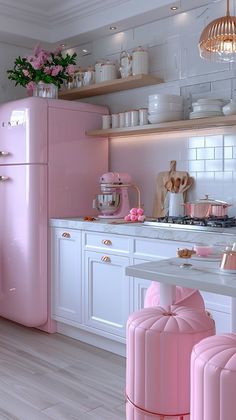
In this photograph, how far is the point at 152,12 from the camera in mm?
3631

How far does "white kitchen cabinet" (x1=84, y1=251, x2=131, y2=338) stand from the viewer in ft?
10.8

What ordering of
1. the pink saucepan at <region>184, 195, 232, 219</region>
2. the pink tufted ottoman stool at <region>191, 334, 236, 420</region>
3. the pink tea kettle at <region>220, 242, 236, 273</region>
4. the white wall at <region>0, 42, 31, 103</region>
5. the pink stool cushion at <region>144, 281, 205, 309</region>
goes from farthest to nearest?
the white wall at <region>0, 42, 31, 103</region> < the pink saucepan at <region>184, 195, 232, 219</region> < the pink stool cushion at <region>144, 281, 205, 309</region> < the pink tea kettle at <region>220, 242, 236, 273</region> < the pink tufted ottoman stool at <region>191, 334, 236, 420</region>

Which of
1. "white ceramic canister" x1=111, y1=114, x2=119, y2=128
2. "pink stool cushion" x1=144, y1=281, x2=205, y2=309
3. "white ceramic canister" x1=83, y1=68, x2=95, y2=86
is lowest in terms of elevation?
"pink stool cushion" x1=144, y1=281, x2=205, y2=309

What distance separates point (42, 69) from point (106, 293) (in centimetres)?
190

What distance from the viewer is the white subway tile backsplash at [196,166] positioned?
11.7ft

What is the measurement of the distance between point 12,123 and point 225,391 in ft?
9.83

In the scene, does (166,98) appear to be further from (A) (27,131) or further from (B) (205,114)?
(A) (27,131)

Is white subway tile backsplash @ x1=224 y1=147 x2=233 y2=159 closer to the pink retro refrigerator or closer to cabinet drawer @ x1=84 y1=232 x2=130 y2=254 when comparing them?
cabinet drawer @ x1=84 y1=232 x2=130 y2=254

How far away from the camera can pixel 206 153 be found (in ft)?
11.6

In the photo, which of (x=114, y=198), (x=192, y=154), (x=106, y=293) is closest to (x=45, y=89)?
(x=114, y=198)

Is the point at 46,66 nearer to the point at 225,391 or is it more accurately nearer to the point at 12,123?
the point at 12,123

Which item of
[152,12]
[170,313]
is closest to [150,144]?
[152,12]

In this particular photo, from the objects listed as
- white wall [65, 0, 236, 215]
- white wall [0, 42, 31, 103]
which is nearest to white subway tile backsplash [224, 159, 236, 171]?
white wall [65, 0, 236, 215]

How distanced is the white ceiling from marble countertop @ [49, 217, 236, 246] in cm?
158
